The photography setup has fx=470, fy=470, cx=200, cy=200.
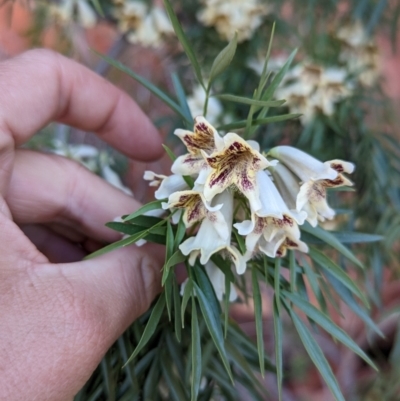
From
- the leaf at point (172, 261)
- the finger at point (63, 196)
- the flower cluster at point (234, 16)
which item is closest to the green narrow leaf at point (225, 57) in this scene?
the leaf at point (172, 261)

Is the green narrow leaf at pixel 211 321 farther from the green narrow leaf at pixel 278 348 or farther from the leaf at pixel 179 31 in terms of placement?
the leaf at pixel 179 31

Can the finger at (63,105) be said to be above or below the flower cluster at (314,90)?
below

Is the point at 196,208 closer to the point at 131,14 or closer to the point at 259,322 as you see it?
the point at 259,322

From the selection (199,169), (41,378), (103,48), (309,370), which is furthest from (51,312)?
(103,48)

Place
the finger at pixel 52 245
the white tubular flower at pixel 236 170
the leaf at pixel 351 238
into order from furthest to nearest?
the finger at pixel 52 245 < the leaf at pixel 351 238 < the white tubular flower at pixel 236 170

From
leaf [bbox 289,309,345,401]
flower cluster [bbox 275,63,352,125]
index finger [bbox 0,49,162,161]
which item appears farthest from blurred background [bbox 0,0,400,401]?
leaf [bbox 289,309,345,401]

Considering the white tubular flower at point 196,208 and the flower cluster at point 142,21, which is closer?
the white tubular flower at point 196,208

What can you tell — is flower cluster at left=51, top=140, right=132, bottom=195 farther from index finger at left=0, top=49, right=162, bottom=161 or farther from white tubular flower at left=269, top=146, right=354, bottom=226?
white tubular flower at left=269, top=146, right=354, bottom=226

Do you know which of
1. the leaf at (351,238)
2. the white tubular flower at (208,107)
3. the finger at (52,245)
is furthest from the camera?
the white tubular flower at (208,107)

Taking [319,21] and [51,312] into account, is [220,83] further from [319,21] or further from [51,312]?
[51,312]
